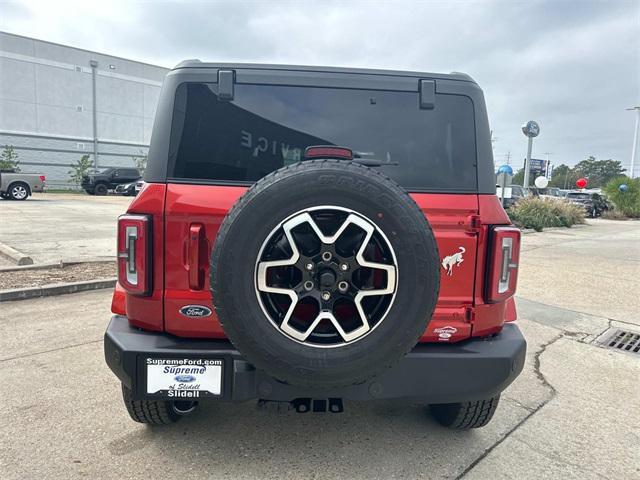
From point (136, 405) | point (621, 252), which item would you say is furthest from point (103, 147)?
point (136, 405)

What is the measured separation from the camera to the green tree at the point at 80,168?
116 ft

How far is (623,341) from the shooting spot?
4711mm

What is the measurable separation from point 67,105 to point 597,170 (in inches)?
4179

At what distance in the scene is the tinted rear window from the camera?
222 centimetres

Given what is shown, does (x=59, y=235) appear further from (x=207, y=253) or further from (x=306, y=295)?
(x=306, y=295)

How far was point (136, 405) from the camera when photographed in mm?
2479

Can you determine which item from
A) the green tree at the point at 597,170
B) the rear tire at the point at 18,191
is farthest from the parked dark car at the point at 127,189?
the green tree at the point at 597,170

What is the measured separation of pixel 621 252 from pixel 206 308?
12291mm

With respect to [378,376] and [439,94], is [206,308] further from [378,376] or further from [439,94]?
[439,94]

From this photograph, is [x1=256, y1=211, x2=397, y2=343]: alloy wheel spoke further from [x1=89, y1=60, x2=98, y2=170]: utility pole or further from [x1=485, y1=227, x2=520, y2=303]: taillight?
[x1=89, y1=60, x2=98, y2=170]: utility pole

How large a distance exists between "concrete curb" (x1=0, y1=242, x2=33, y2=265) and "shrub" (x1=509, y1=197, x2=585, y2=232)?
14.8 metres

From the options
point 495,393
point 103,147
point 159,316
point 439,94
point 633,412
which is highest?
point 103,147

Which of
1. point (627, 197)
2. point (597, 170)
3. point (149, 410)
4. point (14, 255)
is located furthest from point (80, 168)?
point (597, 170)

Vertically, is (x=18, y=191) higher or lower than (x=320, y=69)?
lower
